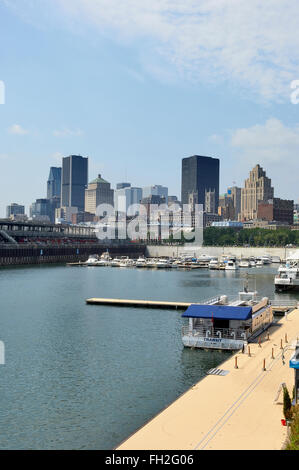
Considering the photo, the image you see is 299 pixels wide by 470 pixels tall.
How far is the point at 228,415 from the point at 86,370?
17.7 metres

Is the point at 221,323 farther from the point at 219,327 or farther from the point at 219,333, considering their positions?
the point at 219,333

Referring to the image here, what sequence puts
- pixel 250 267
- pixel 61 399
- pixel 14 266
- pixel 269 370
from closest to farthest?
pixel 61 399, pixel 269 370, pixel 14 266, pixel 250 267

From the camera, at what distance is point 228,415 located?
29031 millimetres

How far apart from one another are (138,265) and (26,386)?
150316 mm

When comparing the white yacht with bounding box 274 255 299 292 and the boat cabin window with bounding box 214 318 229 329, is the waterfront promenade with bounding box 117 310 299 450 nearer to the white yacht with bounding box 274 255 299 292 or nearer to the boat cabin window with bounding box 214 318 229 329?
the boat cabin window with bounding box 214 318 229 329

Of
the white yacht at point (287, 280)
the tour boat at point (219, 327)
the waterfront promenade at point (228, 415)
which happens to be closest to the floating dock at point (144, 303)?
the tour boat at point (219, 327)

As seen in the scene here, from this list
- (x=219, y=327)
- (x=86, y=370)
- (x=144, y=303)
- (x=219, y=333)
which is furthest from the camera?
(x=144, y=303)

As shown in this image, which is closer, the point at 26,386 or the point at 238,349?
the point at 26,386

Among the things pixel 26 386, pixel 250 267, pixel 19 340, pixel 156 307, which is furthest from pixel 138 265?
pixel 26 386

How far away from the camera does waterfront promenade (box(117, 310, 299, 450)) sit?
2508cm

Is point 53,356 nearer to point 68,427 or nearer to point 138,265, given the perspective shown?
point 68,427

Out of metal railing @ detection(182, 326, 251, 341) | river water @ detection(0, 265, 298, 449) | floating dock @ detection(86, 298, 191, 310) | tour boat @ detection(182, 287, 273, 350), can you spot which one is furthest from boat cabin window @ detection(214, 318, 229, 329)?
floating dock @ detection(86, 298, 191, 310)

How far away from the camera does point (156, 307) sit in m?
80.9

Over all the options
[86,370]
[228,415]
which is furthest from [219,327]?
[228,415]
